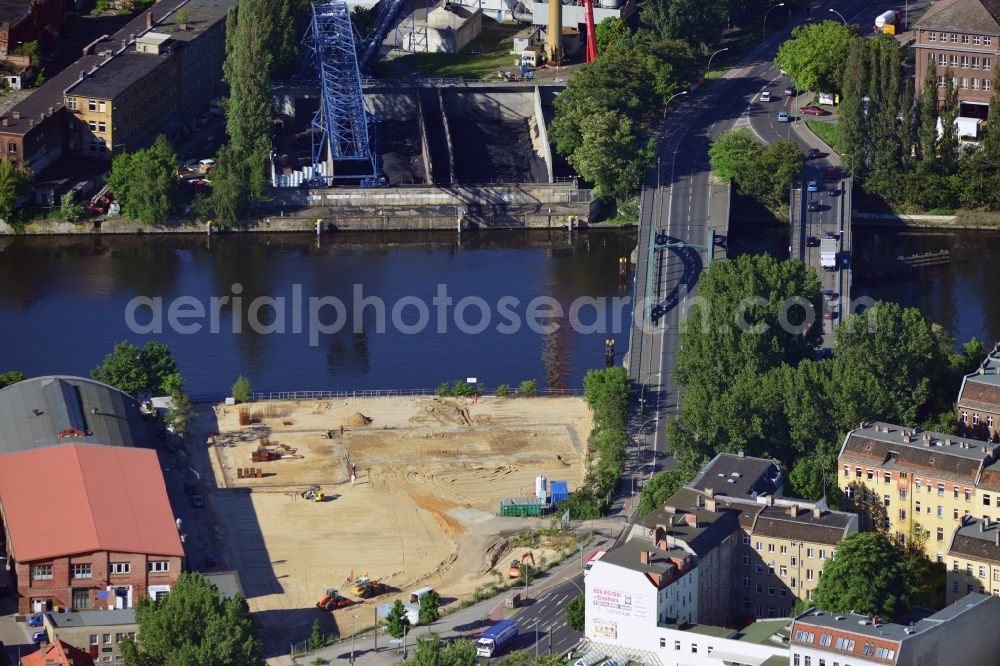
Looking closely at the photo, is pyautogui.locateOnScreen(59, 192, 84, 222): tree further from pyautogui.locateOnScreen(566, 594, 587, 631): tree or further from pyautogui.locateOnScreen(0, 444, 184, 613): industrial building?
pyautogui.locateOnScreen(566, 594, 587, 631): tree

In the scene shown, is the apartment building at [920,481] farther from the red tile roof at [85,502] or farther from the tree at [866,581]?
the red tile roof at [85,502]

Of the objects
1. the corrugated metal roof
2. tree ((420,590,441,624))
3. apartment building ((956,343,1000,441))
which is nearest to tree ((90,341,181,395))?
the corrugated metal roof

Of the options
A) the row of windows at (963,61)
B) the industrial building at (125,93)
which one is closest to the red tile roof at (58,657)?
the industrial building at (125,93)

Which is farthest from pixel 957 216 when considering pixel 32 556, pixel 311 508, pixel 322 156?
pixel 32 556

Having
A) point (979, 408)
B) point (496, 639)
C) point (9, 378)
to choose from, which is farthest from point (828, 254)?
point (496, 639)

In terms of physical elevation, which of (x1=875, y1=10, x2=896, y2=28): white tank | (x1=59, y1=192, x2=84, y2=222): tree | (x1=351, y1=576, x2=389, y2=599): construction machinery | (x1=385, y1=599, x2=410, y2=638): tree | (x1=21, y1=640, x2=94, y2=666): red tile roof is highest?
(x1=875, y1=10, x2=896, y2=28): white tank

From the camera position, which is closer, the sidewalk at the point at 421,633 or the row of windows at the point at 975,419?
the sidewalk at the point at 421,633
